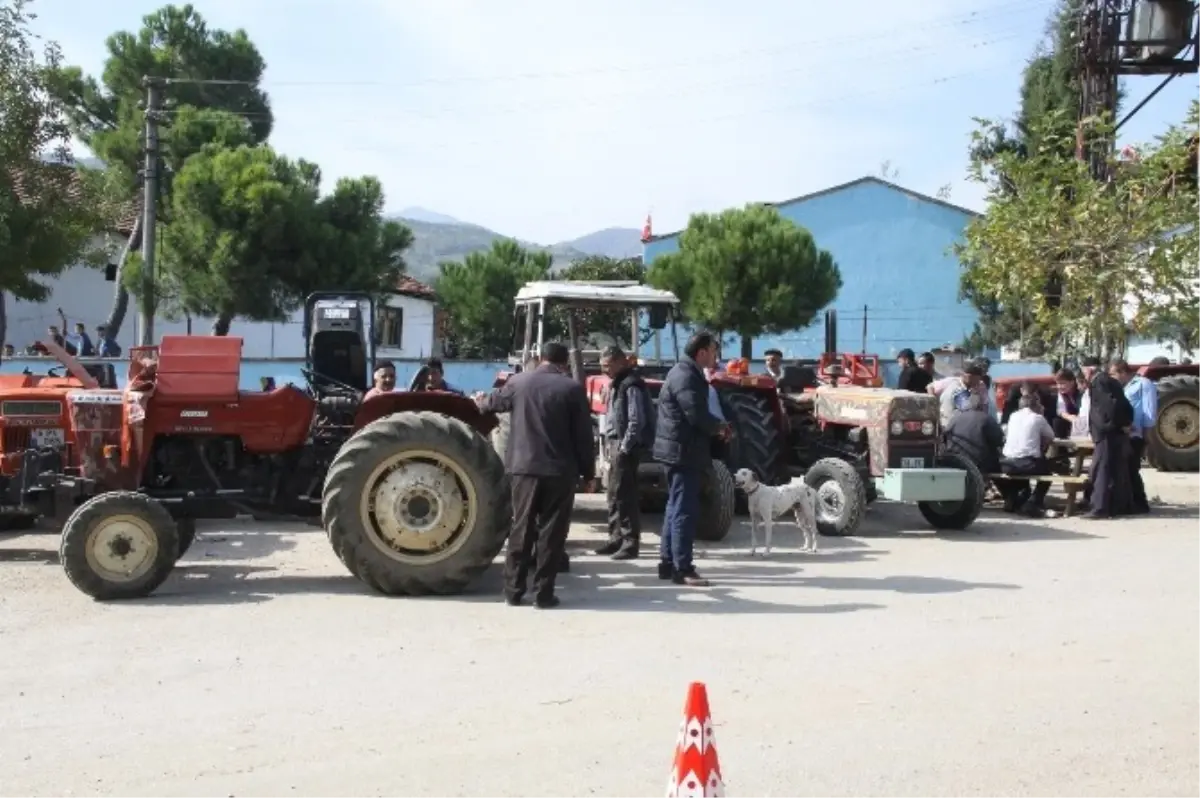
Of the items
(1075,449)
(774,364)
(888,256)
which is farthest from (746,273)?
(1075,449)

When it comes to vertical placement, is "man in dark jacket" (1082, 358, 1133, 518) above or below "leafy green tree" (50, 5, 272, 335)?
below

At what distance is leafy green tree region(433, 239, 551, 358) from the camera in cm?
4269

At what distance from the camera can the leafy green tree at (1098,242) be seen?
1820 cm

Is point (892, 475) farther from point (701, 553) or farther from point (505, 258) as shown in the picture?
point (505, 258)

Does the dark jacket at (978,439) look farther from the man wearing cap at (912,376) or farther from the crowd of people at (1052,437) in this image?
the man wearing cap at (912,376)

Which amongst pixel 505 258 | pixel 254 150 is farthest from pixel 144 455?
pixel 505 258

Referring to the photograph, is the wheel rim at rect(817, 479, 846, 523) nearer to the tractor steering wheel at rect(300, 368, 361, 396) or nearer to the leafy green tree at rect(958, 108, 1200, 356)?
the tractor steering wheel at rect(300, 368, 361, 396)

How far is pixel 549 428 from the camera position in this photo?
9.09 meters

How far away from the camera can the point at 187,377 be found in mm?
9586

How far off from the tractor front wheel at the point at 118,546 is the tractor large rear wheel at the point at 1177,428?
14.9m

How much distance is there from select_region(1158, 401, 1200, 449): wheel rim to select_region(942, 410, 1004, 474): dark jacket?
5.92m

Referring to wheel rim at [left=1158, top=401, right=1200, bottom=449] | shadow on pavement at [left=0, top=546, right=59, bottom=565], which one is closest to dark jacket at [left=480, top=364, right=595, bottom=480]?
shadow on pavement at [left=0, top=546, right=59, bottom=565]

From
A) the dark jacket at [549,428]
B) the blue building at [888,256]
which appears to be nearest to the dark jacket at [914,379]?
the dark jacket at [549,428]

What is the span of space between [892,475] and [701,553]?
8.17ft
